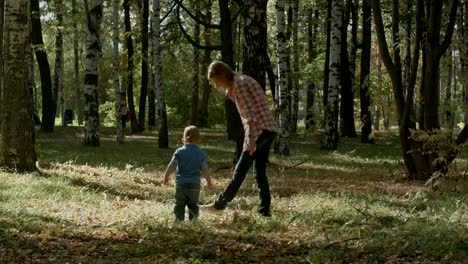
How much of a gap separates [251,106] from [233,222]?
1460 millimetres

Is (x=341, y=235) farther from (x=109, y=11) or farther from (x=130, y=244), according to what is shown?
(x=109, y=11)

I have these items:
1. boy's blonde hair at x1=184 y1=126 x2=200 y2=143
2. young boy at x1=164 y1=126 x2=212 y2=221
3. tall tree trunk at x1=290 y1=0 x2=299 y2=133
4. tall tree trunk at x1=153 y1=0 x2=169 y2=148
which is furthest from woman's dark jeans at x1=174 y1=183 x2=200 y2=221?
tall tree trunk at x1=290 y1=0 x2=299 y2=133

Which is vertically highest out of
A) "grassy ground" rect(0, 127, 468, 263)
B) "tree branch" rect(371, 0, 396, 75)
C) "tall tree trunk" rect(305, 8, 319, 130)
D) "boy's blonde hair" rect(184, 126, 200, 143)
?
"tall tree trunk" rect(305, 8, 319, 130)

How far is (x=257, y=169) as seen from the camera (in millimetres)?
7520

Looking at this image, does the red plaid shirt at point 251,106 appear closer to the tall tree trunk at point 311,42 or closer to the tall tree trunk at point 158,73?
the tall tree trunk at point 158,73

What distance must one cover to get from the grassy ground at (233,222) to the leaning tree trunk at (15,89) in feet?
2.16

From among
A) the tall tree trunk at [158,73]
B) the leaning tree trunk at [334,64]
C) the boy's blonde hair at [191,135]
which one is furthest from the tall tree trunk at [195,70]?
the boy's blonde hair at [191,135]

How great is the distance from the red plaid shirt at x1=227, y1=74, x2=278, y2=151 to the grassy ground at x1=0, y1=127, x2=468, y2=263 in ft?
Result: 3.72

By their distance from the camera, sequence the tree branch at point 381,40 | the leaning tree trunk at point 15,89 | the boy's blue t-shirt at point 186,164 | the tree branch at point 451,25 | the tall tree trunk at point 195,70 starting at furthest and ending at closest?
the tall tree trunk at point 195,70
the tree branch at point 381,40
the tree branch at point 451,25
the leaning tree trunk at point 15,89
the boy's blue t-shirt at point 186,164

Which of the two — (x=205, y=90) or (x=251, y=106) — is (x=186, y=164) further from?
(x=205, y=90)

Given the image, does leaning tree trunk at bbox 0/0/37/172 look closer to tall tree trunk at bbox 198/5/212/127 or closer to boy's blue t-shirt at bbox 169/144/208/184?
boy's blue t-shirt at bbox 169/144/208/184

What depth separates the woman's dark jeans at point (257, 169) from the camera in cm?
741

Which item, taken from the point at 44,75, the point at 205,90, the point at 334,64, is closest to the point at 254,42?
the point at 334,64

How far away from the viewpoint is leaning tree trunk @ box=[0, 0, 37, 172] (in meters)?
10.9
